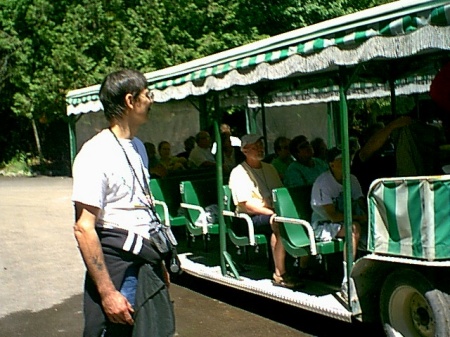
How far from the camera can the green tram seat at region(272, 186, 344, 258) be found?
630 centimetres

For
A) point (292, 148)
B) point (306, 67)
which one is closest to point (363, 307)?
point (306, 67)

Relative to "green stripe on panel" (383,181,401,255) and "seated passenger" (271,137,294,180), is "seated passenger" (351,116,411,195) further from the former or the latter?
"green stripe on panel" (383,181,401,255)

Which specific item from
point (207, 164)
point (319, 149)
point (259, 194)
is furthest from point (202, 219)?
point (207, 164)

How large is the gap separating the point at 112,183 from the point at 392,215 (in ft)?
8.10

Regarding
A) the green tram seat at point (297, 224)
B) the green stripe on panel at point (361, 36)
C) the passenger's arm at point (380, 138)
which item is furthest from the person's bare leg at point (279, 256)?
the green stripe on panel at point (361, 36)

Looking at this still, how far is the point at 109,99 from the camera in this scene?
330 centimetres

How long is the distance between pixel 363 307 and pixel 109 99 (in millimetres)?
3026

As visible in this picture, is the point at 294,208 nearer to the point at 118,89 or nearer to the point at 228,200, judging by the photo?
the point at 228,200

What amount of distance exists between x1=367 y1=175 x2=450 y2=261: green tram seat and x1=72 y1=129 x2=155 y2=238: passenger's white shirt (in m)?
2.12

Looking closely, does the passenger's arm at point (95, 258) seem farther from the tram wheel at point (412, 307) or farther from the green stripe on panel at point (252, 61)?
the green stripe on panel at point (252, 61)

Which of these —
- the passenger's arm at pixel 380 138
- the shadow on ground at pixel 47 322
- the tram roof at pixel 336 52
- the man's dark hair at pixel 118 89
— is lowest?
the shadow on ground at pixel 47 322

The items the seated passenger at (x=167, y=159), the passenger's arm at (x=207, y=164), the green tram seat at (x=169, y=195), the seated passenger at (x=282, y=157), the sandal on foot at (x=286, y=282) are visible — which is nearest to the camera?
the sandal on foot at (x=286, y=282)

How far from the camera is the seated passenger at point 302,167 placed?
295 inches

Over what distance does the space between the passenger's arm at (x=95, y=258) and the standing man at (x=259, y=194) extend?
371cm
